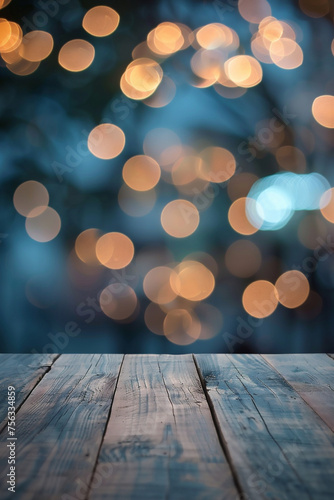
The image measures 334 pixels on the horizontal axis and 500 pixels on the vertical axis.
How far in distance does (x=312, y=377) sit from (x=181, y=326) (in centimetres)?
109

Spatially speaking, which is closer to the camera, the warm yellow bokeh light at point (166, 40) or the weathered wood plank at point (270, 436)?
the weathered wood plank at point (270, 436)

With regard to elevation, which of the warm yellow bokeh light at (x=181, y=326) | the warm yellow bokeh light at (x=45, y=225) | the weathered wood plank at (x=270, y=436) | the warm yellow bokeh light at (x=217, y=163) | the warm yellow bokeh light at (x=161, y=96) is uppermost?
the warm yellow bokeh light at (x=161, y=96)

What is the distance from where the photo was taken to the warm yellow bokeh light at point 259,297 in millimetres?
1946

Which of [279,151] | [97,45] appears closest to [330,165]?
[279,151]

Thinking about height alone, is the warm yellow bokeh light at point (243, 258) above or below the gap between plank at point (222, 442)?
above

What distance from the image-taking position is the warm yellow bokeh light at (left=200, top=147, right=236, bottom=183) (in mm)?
1957

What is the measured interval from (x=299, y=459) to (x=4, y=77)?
6.38 feet

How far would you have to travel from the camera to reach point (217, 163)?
196 cm

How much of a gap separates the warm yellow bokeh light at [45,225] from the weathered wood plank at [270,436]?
3.88ft

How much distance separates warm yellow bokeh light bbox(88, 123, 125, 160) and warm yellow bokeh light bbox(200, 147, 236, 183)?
1.21 ft

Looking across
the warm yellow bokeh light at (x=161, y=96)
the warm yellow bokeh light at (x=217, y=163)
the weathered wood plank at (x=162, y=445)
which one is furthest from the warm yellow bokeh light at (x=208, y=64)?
the weathered wood plank at (x=162, y=445)

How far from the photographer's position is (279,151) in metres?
1.98

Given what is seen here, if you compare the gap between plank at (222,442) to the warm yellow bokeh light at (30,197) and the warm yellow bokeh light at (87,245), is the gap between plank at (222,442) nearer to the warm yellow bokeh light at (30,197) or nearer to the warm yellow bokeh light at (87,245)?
the warm yellow bokeh light at (87,245)

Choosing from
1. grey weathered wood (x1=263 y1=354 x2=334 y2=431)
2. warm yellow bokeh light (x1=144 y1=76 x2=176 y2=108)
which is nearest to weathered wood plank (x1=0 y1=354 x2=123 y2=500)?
grey weathered wood (x1=263 y1=354 x2=334 y2=431)
